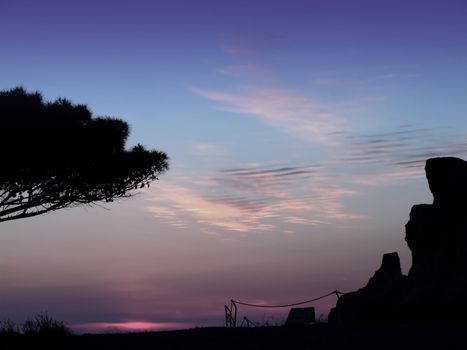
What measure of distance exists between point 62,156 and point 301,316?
390 inches

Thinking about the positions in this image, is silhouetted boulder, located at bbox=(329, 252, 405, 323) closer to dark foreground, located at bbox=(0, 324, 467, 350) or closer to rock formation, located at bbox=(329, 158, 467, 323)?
rock formation, located at bbox=(329, 158, 467, 323)

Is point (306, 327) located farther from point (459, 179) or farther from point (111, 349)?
point (459, 179)

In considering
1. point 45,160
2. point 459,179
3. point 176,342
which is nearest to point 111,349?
point 176,342

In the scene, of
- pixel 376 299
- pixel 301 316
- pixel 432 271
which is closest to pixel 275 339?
pixel 376 299

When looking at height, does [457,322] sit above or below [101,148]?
below

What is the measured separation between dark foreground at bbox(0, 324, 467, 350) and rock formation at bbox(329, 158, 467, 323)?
3.56 metres

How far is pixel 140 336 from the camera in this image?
19891mm

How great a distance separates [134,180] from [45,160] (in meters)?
3.85

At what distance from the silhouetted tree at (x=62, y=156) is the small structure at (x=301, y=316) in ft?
23.2

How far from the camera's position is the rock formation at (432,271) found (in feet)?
74.5

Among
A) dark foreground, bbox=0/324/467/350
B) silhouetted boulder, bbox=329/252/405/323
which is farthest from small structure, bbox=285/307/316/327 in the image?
dark foreground, bbox=0/324/467/350

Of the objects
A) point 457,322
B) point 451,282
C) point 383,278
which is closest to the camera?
point 457,322

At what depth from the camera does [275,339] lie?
17.7m

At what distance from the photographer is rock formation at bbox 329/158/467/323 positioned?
22.7 meters
